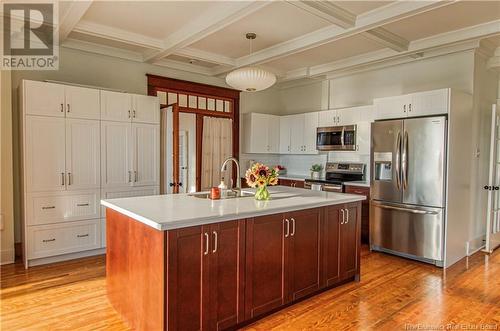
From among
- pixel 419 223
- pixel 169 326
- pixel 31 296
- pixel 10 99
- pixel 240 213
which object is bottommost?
pixel 31 296

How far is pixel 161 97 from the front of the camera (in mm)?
5262

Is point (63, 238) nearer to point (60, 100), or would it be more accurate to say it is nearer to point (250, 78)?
point (60, 100)

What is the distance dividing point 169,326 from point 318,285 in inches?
59.6

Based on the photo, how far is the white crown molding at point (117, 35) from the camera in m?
3.83

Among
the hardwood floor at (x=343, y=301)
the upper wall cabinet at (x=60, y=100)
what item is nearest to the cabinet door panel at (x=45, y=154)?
the upper wall cabinet at (x=60, y=100)

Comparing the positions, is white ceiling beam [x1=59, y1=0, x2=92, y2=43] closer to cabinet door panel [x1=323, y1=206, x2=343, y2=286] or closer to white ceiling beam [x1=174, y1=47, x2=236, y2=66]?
white ceiling beam [x1=174, y1=47, x2=236, y2=66]

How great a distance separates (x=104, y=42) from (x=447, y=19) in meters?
4.11

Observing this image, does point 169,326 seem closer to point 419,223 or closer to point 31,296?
point 31,296

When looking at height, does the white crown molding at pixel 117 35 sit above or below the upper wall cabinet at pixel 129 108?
above

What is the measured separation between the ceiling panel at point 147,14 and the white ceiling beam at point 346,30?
4.34 ft

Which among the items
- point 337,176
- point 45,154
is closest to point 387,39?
point 337,176

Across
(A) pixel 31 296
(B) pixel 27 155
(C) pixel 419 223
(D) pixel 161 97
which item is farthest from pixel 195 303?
(D) pixel 161 97

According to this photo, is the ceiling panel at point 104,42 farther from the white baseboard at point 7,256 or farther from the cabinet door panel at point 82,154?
the white baseboard at point 7,256

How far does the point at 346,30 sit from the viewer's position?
3.69 metres
